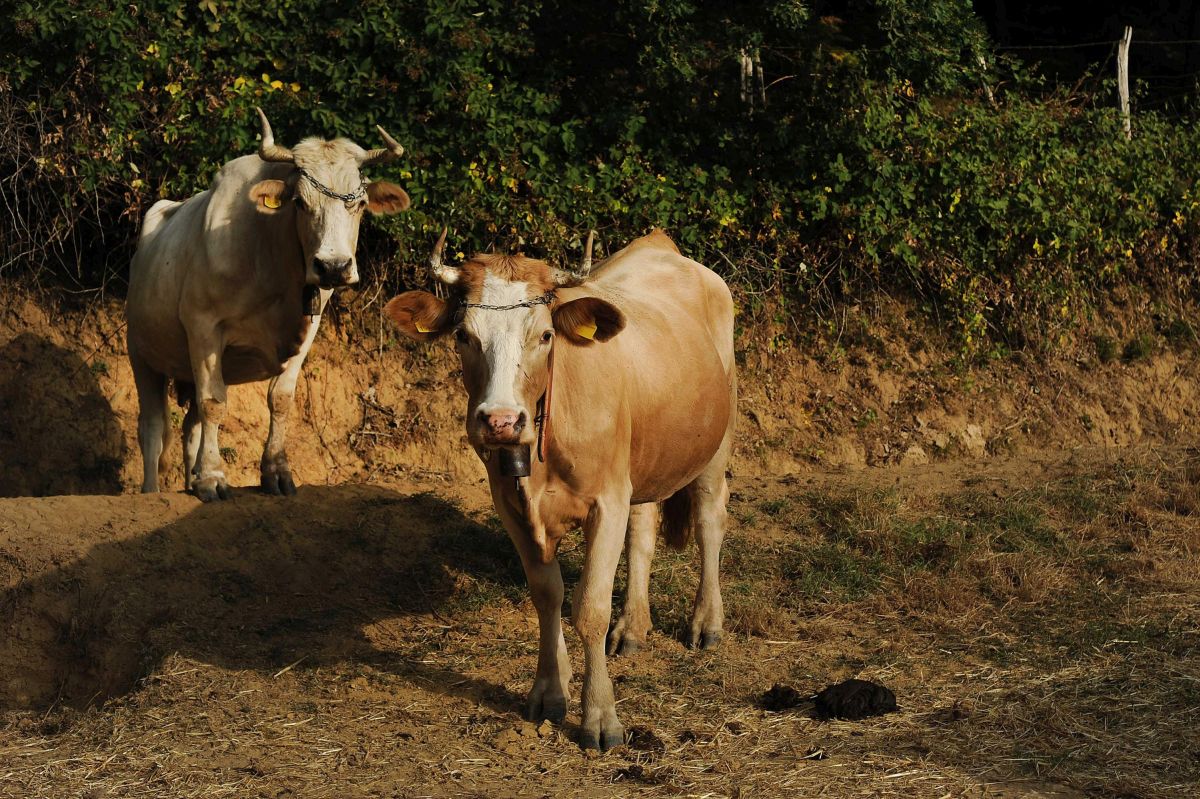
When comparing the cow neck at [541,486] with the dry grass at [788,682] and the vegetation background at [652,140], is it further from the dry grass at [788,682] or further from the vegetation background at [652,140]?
the vegetation background at [652,140]

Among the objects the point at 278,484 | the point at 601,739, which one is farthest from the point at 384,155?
the point at 601,739

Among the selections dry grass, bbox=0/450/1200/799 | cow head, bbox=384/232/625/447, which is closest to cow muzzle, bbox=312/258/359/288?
dry grass, bbox=0/450/1200/799

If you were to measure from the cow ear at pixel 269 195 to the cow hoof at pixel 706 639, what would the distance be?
3.80 metres

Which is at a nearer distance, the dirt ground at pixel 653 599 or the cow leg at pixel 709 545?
the dirt ground at pixel 653 599

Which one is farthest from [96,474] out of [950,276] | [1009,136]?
[1009,136]

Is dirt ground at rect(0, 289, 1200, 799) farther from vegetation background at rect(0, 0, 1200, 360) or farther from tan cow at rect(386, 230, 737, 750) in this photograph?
vegetation background at rect(0, 0, 1200, 360)

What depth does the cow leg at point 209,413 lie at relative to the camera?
8.70 meters

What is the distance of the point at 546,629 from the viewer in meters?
6.52

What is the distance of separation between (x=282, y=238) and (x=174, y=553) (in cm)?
217

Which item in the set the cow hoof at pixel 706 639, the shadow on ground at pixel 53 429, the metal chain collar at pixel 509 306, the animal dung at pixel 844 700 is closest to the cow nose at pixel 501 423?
the metal chain collar at pixel 509 306

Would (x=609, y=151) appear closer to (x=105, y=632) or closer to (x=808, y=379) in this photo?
(x=808, y=379)

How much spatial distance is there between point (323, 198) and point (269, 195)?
391 mm

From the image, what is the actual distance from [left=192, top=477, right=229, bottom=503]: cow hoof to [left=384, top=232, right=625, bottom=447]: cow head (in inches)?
117

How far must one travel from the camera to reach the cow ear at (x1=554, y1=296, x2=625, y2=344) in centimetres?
614
